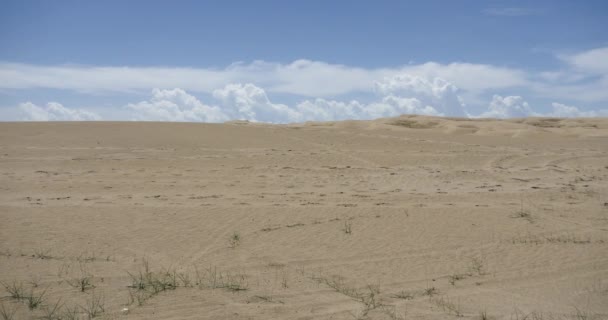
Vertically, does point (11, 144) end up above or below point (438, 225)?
above

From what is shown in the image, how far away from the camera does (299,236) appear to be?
7.84 meters

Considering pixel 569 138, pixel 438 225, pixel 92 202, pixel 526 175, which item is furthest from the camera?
pixel 569 138

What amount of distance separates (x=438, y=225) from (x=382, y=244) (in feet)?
4.81

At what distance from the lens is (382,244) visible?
745 centimetres

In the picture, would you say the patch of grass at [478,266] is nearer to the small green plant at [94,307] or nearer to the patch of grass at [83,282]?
the small green plant at [94,307]

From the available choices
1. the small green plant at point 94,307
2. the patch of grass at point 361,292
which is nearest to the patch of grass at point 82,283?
the small green plant at point 94,307

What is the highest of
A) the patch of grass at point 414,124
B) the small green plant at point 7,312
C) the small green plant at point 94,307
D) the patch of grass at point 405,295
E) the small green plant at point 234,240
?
the patch of grass at point 414,124

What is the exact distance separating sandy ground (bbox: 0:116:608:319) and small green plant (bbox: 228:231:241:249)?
Result: 28 millimetres

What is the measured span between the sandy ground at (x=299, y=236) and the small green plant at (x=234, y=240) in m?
0.03

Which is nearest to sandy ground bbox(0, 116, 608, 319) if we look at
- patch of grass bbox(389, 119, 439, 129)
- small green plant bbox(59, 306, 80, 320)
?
small green plant bbox(59, 306, 80, 320)

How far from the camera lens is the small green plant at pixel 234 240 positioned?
24.1 feet

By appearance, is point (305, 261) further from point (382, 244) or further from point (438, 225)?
point (438, 225)

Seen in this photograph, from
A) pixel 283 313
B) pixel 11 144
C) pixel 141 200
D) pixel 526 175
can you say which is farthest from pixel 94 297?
pixel 11 144

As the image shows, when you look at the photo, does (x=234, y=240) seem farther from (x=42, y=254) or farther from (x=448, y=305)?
(x=448, y=305)
